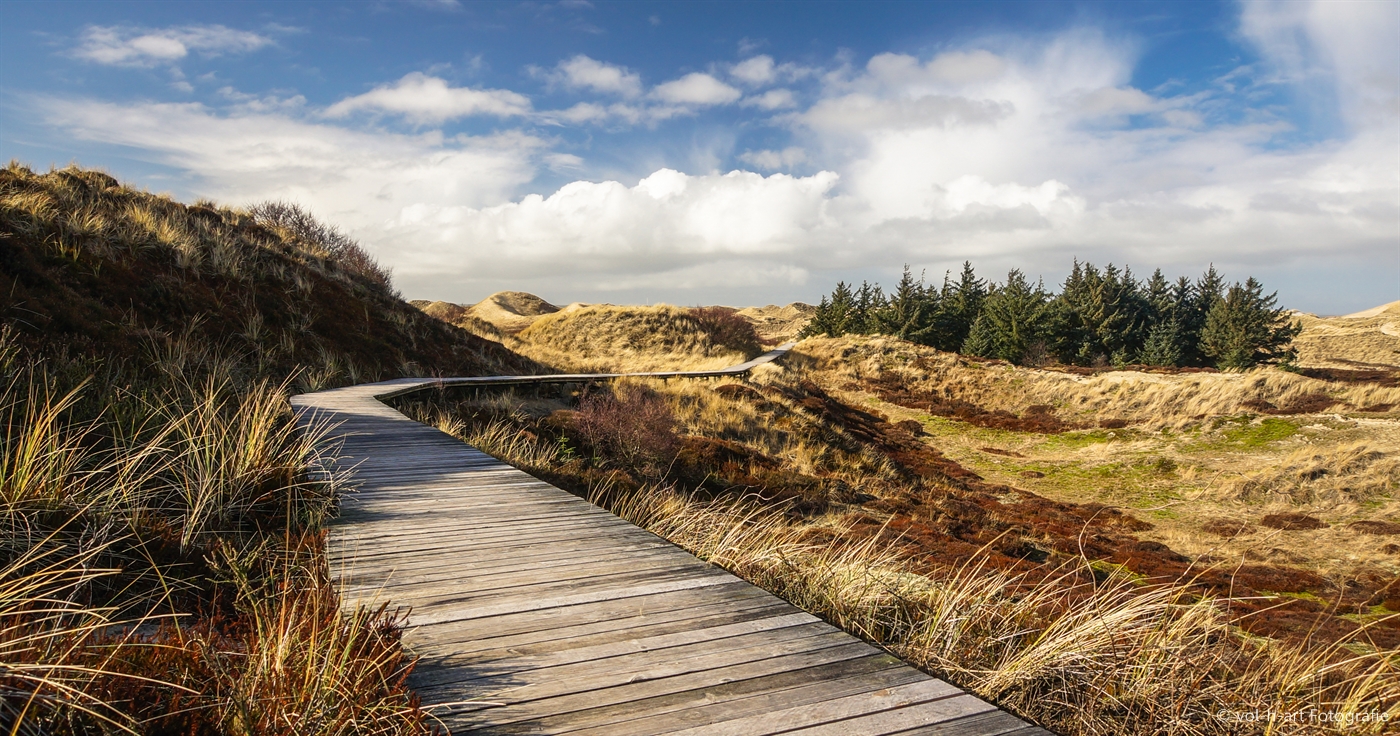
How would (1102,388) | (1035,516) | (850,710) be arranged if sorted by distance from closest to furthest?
(850,710) → (1035,516) → (1102,388)

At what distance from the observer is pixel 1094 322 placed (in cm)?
4128

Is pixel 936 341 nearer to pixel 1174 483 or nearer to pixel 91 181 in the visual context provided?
pixel 1174 483

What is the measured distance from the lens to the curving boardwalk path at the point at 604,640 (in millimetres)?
2158

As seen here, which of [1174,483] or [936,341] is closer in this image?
[1174,483]

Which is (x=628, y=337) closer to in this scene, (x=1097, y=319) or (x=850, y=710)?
(x=1097, y=319)

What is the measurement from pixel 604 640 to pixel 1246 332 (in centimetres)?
4893

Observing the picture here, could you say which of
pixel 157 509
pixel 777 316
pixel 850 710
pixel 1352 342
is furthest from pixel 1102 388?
pixel 777 316

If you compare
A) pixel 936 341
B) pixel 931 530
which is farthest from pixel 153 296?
pixel 936 341

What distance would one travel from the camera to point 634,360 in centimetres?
3566

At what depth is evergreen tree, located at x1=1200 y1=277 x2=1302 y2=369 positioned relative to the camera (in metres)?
38.8

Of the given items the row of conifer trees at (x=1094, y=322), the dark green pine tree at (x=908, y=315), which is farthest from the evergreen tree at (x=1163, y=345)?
the dark green pine tree at (x=908, y=315)

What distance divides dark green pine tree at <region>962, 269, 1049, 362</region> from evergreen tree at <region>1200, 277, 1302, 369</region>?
1011 cm

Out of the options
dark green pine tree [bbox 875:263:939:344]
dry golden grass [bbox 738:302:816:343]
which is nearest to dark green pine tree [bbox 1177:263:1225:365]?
dark green pine tree [bbox 875:263:939:344]

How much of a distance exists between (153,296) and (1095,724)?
1540 cm
